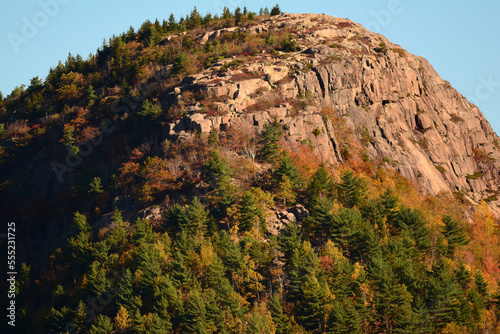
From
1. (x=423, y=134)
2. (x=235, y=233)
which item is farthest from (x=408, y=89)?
(x=235, y=233)

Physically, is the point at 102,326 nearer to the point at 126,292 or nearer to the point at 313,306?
the point at 126,292

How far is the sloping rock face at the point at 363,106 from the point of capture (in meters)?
Result: 98.1

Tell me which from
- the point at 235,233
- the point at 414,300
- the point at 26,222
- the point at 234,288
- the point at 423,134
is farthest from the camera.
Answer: the point at 423,134

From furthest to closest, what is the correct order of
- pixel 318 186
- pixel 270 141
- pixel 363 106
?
pixel 363 106, pixel 270 141, pixel 318 186

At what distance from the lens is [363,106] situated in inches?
4429

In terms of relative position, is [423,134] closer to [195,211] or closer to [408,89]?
[408,89]

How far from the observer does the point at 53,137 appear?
118 m

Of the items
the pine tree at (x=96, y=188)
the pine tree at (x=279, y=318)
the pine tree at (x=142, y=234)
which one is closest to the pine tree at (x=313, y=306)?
the pine tree at (x=279, y=318)

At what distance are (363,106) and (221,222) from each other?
51.6 metres

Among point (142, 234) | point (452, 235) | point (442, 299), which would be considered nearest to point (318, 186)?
point (452, 235)

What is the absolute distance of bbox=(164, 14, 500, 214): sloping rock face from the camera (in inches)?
3861

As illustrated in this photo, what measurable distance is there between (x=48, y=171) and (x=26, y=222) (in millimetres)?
13296

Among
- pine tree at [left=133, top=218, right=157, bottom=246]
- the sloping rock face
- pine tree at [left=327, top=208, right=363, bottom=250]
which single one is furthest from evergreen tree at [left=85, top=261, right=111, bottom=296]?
pine tree at [left=327, top=208, right=363, bottom=250]

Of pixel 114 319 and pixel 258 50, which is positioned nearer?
pixel 114 319
